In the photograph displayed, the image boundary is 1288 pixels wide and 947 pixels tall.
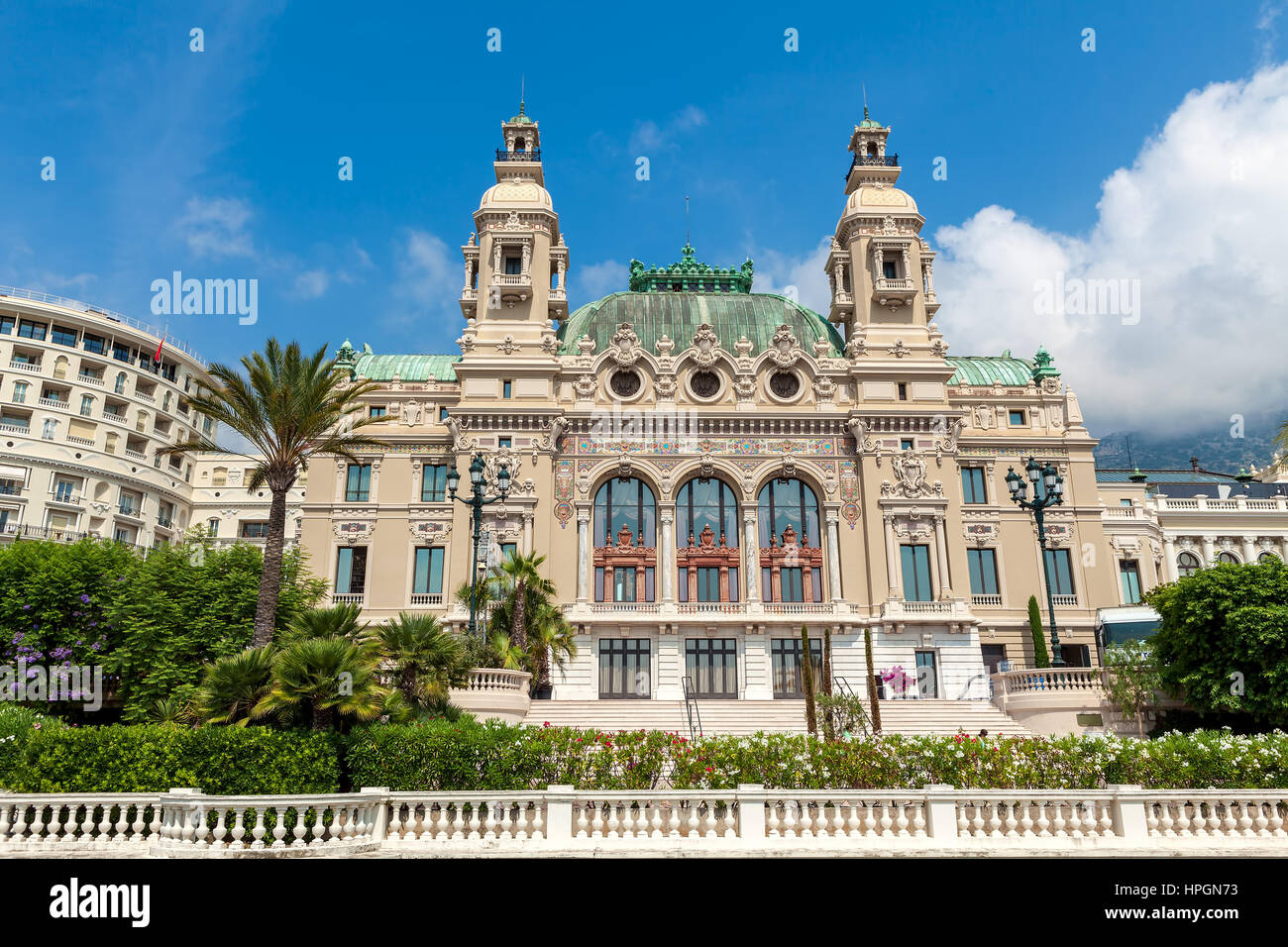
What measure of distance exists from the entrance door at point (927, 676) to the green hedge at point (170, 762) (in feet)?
100

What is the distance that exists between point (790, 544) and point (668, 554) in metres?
6.28

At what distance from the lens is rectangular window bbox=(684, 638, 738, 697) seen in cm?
4131

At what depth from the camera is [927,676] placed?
40.9 m

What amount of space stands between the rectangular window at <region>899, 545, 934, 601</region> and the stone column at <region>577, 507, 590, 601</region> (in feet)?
51.2

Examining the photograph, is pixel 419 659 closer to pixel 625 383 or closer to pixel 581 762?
pixel 581 762

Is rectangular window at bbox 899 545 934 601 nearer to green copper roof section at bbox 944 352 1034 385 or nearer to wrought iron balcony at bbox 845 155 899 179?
green copper roof section at bbox 944 352 1034 385

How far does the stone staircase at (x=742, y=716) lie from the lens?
108 feet

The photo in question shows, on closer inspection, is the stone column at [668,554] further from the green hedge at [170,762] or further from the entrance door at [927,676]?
the green hedge at [170,762]

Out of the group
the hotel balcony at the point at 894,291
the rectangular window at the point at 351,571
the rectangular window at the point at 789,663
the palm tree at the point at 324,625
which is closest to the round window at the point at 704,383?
the hotel balcony at the point at 894,291

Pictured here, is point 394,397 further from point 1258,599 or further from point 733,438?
point 1258,599
